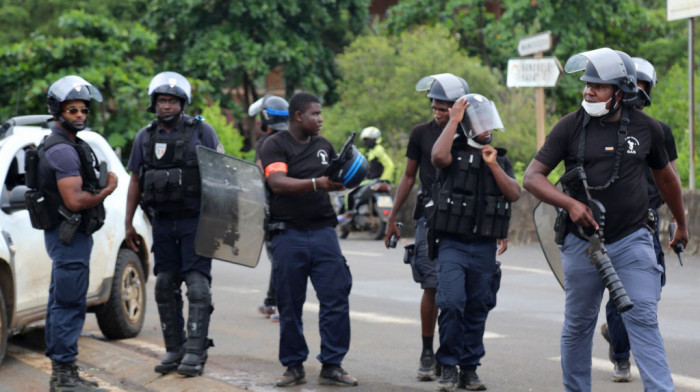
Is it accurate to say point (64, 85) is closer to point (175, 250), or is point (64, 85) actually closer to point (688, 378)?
point (175, 250)

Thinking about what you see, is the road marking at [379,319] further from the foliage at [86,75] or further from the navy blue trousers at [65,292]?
the foliage at [86,75]

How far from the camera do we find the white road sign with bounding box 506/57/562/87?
15977mm

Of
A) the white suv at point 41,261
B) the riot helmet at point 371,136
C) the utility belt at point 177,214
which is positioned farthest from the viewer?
the riot helmet at point 371,136

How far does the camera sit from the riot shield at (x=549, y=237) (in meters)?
6.84

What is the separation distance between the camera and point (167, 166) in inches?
285

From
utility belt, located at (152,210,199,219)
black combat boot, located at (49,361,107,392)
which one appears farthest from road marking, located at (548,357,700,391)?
black combat boot, located at (49,361,107,392)

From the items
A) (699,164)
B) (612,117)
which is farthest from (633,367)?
(699,164)

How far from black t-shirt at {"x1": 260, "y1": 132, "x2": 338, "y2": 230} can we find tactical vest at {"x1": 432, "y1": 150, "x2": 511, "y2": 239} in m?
0.76

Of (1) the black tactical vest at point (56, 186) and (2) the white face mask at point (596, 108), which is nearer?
(2) the white face mask at point (596, 108)

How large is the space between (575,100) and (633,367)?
2620cm

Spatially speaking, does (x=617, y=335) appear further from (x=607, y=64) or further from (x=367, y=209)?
(x=367, y=209)

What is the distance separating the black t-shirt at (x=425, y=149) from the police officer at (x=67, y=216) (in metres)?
1.84

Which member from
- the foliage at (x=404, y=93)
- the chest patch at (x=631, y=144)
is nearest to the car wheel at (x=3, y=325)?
the chest patch at (x=631, y=144)

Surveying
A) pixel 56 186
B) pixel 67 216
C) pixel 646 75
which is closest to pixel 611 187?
pixel 646 75
